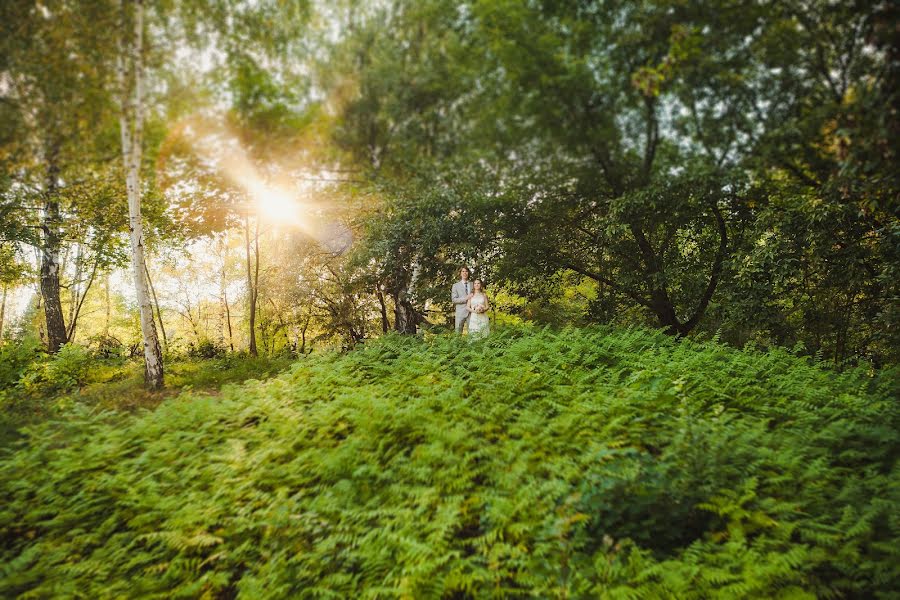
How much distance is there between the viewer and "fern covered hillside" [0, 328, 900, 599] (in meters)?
3.22

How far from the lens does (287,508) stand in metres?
4.02

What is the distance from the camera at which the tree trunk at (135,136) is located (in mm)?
8000

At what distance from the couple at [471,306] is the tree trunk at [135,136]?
722cm

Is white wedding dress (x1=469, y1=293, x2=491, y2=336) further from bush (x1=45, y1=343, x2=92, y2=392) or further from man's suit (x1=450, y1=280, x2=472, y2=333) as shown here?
bush (x1=45, y1=343, x2=92, y2=392)

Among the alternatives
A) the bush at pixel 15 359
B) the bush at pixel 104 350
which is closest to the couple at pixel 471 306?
the bush at pixel 15 359

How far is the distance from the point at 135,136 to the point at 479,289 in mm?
8155

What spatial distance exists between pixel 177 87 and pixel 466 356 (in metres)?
7.92

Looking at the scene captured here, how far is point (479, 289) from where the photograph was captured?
11.7 metres

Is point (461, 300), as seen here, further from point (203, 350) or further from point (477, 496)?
point (203, 350)

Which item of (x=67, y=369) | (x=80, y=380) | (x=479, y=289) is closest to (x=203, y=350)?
(x=80, y=380)

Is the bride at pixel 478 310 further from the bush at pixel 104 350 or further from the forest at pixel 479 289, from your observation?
the bush at pixel 104 350

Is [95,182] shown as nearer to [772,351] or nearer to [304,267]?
[304,267]

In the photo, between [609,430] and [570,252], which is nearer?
[609,430]

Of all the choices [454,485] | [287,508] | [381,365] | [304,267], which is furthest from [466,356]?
[304,267]
